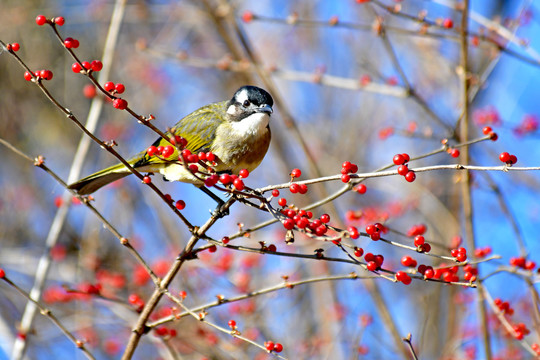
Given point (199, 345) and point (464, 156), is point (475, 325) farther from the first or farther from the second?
point (199, 345)

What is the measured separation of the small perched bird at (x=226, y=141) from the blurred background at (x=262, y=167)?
20.7 inches

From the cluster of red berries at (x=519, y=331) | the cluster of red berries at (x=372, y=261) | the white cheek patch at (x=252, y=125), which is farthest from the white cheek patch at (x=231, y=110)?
the cluster of red berries at (x=519, y=331)

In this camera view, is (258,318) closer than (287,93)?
Yes

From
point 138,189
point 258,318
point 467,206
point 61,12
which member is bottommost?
point 258,318

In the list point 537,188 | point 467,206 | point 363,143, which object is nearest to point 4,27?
point 363,143

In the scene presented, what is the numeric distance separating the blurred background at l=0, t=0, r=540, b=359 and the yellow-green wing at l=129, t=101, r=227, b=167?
0.58m

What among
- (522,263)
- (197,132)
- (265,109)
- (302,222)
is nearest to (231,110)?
(197,132)

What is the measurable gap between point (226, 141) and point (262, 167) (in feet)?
13.2

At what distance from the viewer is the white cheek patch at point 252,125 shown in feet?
13.1

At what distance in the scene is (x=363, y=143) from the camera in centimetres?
779

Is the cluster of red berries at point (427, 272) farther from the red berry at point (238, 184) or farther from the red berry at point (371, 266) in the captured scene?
the red berry at point (238, 184)

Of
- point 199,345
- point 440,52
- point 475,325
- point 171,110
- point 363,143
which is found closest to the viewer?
point 199,345

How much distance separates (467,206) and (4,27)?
578 centimetres

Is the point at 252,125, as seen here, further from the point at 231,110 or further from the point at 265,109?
the point at 231,110
